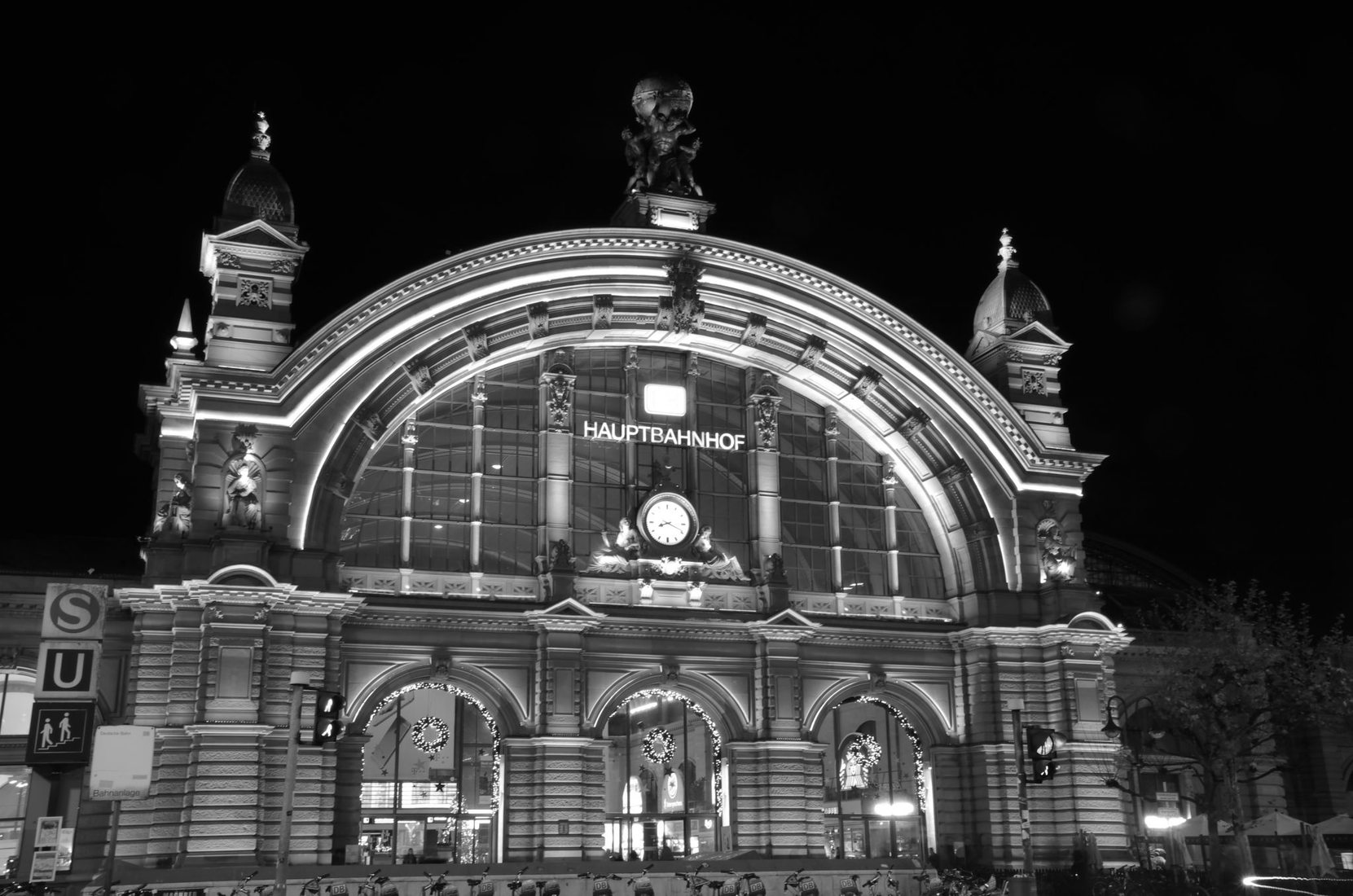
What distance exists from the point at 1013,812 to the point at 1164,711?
24.5 feet

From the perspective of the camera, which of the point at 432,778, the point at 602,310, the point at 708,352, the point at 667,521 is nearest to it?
the point at 432,778

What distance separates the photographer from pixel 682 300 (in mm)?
49594

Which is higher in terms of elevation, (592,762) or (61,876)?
(592,762)

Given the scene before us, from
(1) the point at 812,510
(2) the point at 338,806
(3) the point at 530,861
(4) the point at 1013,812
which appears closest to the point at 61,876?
(2) the point at 338,806

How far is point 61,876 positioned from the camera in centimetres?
4219

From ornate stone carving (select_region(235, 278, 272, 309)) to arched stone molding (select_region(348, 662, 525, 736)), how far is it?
11.6m

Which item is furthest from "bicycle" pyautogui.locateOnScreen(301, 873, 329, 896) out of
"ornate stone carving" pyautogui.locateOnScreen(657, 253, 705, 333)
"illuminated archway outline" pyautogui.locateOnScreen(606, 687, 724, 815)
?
"ornate stone carving" pyautogui.locateOnScreen(657, 253, 705, 333)

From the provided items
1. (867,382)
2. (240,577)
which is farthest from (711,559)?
(240,577)

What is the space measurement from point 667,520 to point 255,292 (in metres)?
14.7

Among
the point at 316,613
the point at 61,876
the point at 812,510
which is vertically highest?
the point at 812,510

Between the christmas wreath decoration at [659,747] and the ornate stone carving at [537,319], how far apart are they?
13.4 metres

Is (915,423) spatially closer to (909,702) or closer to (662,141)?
(909,702)

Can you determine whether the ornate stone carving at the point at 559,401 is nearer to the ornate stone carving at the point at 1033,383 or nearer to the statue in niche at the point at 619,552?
the statue in niche at the point at 619,552

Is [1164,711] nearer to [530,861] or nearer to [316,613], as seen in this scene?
[530,861]
